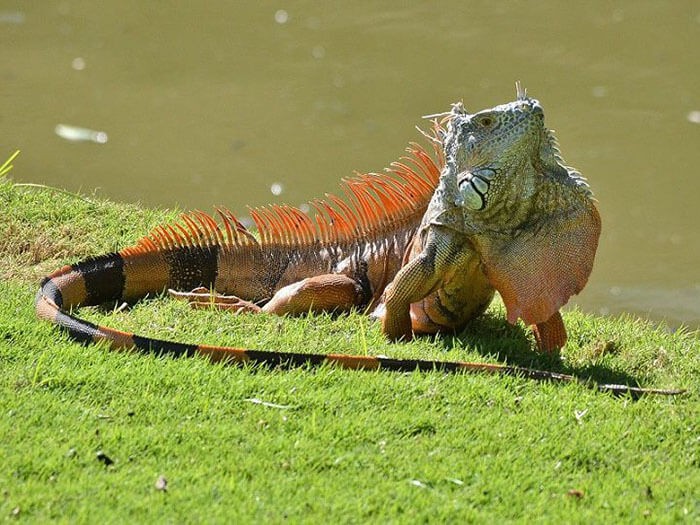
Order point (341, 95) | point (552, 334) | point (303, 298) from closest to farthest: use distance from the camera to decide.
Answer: point (552, 334), point (303, 298), point (341, 95)

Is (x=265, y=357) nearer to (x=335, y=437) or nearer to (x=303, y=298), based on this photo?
(x=335, y=437)

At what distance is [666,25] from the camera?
47.2 ft

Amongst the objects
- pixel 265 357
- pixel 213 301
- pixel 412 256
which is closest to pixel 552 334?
pixel 412 256

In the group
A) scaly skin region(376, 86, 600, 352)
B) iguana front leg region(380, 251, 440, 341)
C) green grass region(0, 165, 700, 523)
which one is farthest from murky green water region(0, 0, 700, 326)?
green grass region(0, 165, 700, 523)

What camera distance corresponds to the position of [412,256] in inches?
233

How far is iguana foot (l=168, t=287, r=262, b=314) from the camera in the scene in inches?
234

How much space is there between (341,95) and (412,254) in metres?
6.88

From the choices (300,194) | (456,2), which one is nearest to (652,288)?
(300,194)

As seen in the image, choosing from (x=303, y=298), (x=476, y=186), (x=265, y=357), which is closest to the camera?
(x=265, y=357)

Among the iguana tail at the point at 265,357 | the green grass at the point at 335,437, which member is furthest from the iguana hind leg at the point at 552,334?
the iguana tail at the point at 265,357

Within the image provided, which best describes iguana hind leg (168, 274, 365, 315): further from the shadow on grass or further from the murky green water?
the murky green water

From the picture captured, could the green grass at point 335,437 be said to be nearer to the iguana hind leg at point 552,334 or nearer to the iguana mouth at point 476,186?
the iguana hind leg at point 552,334

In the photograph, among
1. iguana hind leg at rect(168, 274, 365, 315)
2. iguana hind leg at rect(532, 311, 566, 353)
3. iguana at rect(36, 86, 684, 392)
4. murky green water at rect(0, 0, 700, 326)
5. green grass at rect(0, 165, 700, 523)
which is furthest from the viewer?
murky green water at rect(0, 0, 700, 326)

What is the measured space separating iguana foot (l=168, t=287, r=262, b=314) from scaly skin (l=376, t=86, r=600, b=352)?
798 mm
